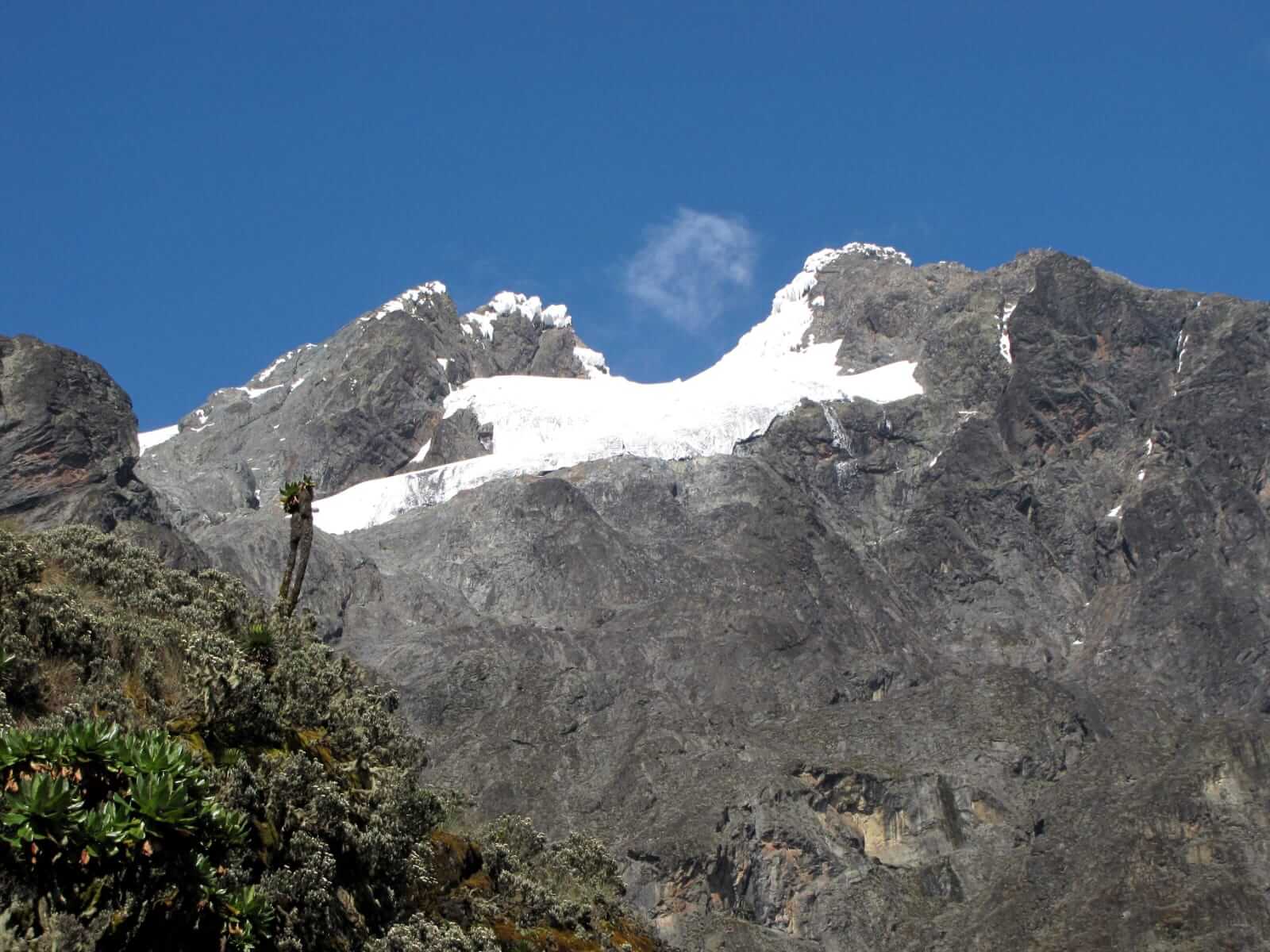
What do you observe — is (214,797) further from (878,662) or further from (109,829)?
(878,662)

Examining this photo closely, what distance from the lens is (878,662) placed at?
6211 inches

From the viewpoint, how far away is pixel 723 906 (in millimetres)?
Result: 108750

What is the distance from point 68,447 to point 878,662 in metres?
72.4

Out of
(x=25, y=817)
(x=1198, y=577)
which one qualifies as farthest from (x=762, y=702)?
(x=25, y=817)

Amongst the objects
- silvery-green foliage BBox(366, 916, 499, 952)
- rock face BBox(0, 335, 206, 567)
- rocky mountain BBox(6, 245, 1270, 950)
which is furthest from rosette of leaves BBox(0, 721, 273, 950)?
rock face BBox(0, 335, 206, 567)

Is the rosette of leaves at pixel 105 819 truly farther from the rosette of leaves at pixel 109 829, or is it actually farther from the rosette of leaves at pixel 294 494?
the rosette of leaves at pixel 294 494

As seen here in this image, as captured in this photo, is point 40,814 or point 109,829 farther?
point 109,829

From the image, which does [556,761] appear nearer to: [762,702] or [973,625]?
[762,702]

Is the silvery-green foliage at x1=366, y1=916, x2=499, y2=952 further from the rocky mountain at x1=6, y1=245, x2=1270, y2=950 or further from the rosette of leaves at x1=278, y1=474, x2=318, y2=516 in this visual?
the rocky mountain at x1=6, y1=245, x2=1270, y2=950

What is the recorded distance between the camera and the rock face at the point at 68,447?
5320 inches

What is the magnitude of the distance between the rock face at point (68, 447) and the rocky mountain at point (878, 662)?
14.0 m

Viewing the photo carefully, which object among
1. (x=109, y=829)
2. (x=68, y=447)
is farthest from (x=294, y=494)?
(x=68, y=447)

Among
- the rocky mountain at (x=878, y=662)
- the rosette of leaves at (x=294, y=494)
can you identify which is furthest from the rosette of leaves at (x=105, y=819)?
the rocky mountain at (x=878, y=662)

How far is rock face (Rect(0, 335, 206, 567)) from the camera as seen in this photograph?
13512 centimetres
